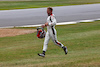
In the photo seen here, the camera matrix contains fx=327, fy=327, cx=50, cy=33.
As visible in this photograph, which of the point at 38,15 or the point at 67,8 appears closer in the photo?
the point at 38,15

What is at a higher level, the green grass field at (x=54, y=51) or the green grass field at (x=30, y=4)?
the green grass field at (x=54, y=51)

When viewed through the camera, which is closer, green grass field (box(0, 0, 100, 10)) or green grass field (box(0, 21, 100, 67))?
green grass field (box(0, 21, 100, 67))

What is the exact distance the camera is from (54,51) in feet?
42.4

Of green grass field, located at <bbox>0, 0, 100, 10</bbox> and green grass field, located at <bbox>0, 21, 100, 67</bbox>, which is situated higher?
green grass field, located at <bbox>0, 21, 100, 67</bbox>

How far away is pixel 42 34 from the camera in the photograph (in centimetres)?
1108

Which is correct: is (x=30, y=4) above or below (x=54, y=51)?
below

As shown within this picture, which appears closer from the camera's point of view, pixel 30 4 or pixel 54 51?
pixel 54 51

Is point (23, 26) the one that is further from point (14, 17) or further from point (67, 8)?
point (67, 8)

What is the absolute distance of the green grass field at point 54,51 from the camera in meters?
9.91

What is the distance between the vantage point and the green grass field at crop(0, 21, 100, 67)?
9914 millimetres

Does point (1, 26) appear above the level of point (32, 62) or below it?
below

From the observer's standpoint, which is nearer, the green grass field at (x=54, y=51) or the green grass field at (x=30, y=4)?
the green grass field at (x=54, y=51)

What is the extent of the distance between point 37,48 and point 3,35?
16.2 feet

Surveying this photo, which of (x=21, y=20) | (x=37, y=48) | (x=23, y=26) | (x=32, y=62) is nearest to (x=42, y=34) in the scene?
(x=32, y=62)
